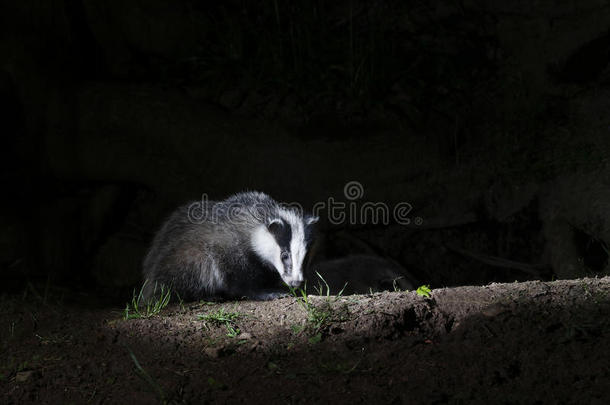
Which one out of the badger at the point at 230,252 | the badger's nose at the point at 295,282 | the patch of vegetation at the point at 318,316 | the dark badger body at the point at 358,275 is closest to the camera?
the patch of vegetation at the point at 318,316

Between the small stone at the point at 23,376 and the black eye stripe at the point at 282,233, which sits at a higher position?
the black eye stripe at the point at 282,233

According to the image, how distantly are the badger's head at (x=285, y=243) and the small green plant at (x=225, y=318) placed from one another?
840 mm

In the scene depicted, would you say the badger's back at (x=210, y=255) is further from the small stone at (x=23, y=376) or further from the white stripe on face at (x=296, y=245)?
the small stone at (x=23, y=376)

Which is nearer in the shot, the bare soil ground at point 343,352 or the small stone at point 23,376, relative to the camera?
the bare soil ground at point 343,352

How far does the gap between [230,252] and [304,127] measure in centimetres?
189

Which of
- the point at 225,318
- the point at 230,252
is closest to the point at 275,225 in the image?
the point at 230,252

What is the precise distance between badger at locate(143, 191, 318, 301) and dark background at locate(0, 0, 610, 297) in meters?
1.28

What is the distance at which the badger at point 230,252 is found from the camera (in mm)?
4004

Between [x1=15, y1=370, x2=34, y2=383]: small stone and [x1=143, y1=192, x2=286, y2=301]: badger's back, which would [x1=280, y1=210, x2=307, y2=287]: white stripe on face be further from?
[x1=15, y1=370, x2=34, y2=383]: small stone

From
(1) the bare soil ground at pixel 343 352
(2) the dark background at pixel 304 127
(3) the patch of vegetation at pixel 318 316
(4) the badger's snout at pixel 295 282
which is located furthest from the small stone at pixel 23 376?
(2) the dark background at pixel 304 127

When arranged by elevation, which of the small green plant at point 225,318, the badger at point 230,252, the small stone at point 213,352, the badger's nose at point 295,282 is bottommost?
the small stone at point 213,352

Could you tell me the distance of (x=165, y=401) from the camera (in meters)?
2.32

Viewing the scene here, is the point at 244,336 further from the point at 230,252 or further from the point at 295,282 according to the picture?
the point at 230,252

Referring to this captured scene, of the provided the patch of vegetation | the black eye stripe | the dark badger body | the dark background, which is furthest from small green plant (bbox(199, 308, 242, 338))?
the dark background
